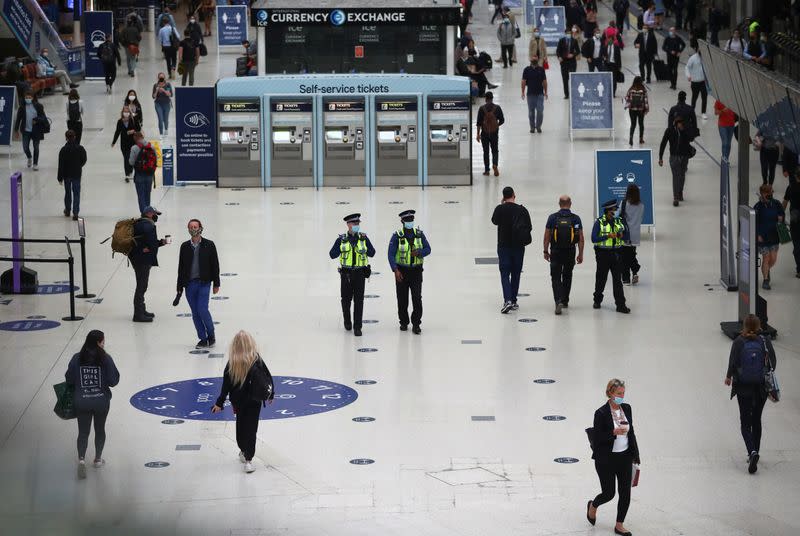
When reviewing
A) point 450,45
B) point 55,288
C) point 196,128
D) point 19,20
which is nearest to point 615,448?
point 55,288

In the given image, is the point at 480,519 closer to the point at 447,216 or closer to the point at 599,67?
the point at 447,216

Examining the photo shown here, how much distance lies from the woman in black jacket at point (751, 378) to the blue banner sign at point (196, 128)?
16.7m

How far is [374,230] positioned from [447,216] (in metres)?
1.80

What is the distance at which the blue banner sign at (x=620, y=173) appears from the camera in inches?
802

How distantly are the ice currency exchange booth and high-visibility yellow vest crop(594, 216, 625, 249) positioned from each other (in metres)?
9.57

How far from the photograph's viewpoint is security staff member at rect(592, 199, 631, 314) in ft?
53.9

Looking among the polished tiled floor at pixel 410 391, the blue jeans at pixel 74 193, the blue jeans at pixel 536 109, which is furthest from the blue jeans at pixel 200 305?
the blue jeans at pixel 536 109

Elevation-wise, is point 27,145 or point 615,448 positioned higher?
point 27,145

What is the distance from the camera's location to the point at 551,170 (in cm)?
2703

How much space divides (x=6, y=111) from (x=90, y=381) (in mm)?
19448

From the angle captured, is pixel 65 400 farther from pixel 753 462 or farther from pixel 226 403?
pixel 753 462

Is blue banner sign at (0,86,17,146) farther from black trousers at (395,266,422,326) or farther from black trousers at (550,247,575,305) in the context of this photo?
black trousers at (550,247,575,305)

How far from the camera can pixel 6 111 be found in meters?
28.7

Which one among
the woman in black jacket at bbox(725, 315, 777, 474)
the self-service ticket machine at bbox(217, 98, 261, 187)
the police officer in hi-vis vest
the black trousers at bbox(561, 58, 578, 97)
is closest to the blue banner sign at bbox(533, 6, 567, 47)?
the black trousers at bbox(561, 58, 578, 97)
